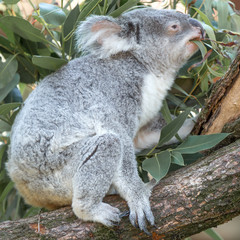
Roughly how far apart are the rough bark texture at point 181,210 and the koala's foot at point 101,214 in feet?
0.17

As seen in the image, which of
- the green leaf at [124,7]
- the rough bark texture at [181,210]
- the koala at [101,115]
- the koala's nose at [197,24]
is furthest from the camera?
the green leaf at [124,7]

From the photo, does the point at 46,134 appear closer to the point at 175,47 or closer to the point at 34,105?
the point at 34,105

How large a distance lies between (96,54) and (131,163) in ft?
3.39

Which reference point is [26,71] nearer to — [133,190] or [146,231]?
[133,190]

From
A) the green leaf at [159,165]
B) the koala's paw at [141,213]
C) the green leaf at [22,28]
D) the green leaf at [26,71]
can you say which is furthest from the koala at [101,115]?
the green leaf at [26,71]

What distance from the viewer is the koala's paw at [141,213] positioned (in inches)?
87.7

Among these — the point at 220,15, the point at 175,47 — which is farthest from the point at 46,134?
the point at 220,15

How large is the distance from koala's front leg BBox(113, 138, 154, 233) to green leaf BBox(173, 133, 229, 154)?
0.42 m

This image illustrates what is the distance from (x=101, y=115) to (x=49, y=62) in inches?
26.7

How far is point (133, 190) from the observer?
234 cm

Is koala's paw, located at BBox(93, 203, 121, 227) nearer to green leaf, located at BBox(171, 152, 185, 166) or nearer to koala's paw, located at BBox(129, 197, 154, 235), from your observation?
koala's paw, located at BBox(129, 197, 154, 235)

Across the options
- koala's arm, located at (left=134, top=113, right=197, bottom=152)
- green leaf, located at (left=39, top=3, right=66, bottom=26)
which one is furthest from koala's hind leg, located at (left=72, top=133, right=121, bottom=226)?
green leaf, located at (left=39, top=3, right=66, bottom=26)

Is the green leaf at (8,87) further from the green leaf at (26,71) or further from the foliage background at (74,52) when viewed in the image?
the green leaf at (26,71)

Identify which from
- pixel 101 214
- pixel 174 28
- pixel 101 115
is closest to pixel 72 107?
pixel 101 115
